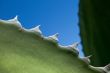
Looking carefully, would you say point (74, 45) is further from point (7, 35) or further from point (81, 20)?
point (81, 20)

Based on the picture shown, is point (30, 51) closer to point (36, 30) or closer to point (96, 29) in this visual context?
point (36, 30)

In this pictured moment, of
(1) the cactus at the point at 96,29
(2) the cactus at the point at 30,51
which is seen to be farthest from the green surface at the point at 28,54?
(1) the cactus at the point at 96,29

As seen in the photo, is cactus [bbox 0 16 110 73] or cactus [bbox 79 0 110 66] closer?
cactus [bbox 0 16 110 73]

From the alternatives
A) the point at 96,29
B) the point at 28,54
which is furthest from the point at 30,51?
the point at 96,29

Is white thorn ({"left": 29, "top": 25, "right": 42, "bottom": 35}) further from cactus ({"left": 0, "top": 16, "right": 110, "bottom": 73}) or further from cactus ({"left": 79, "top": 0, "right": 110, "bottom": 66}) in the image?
cactus ({"left": 79, "top": 0, "right": 110, "bottom": 66})

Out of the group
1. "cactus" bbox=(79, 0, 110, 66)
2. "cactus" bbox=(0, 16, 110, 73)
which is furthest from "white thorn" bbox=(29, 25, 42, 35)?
"cactus" bbox=(79, 0, 110, 66)

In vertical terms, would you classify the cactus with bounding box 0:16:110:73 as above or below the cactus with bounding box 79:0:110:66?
below
